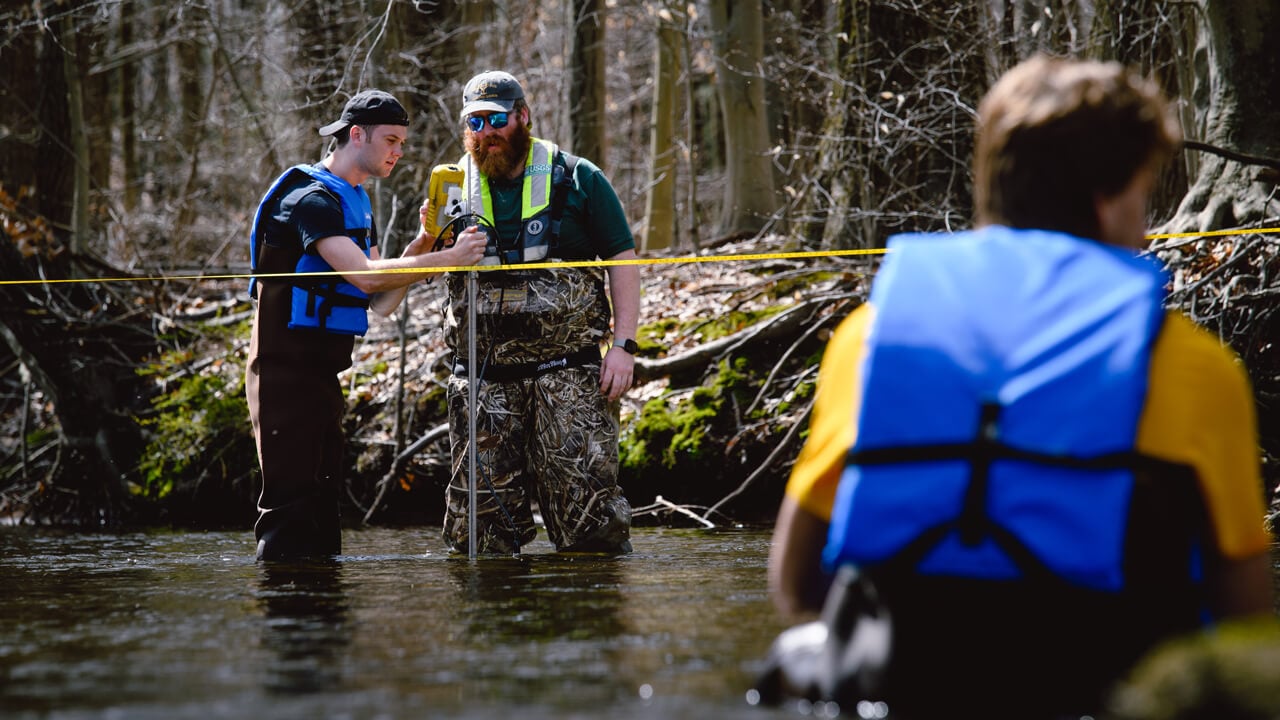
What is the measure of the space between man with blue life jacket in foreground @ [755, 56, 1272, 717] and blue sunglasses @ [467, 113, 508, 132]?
396 cm

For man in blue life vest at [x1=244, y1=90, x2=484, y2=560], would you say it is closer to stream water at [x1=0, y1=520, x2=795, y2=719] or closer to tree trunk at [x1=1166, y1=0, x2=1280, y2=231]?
stream water at [x1=0, y1=520, x2=795, y2=719]

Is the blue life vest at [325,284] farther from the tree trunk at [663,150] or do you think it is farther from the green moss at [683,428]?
the tree trunk at [663,150]

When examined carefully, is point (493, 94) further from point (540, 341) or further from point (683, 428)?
point (683, 428)

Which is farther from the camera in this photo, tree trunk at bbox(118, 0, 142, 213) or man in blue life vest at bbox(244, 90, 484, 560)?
tree trunk at bbox(118, 0, 142, 213)

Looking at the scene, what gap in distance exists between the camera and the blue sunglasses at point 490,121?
6469 millimetres

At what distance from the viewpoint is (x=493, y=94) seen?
6512mm

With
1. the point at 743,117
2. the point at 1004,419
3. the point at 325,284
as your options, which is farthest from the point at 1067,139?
the point at 743,117

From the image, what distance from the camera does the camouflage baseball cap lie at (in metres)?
6.46

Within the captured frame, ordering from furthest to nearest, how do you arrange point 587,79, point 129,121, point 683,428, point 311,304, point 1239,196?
point 129,121, point 587,79, point 683,428, point 1239,196, point 311,304

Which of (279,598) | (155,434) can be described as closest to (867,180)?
(155,434)

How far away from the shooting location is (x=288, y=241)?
664 cm

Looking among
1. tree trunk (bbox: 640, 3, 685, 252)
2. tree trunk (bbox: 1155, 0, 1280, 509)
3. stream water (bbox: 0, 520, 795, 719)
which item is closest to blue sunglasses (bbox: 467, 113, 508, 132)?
stream water (bbox: 0, 520, 795, 719)

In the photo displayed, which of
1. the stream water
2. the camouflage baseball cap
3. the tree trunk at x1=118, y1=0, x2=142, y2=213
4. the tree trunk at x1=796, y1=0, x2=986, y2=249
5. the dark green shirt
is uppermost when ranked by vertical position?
the tree trunk at x1=118, y1=0, x2=142, y2=213

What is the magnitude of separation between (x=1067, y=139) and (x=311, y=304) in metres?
4.56
